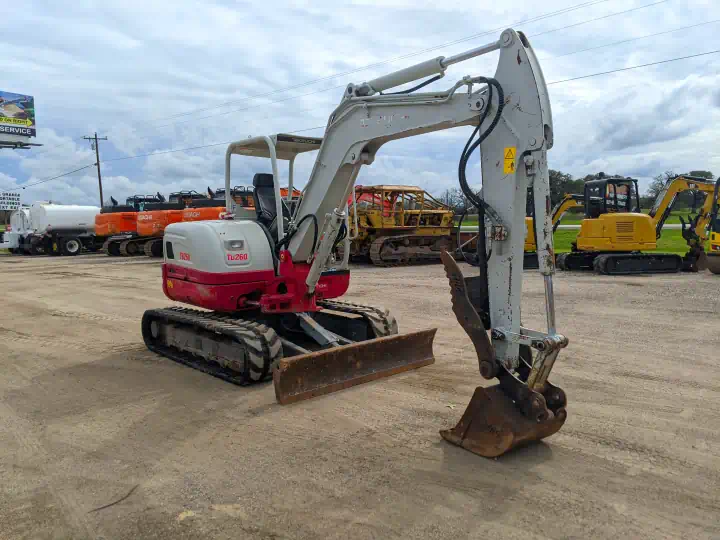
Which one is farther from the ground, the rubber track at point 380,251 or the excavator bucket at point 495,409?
the rubber track at point 380,251

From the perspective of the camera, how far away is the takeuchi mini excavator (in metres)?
4.15

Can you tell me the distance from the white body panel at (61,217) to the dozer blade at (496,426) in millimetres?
31121

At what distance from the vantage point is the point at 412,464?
4066 mm

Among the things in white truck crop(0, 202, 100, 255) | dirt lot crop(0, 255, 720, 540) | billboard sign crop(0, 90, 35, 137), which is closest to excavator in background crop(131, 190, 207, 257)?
white truck crop(0, 202, 100, 255)

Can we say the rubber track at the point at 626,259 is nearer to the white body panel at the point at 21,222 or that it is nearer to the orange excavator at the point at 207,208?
the orange excavator at the point at 207,208

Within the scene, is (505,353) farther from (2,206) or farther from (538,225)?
(2,206)

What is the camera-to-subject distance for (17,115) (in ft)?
181

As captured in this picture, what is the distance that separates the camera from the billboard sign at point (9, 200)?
147 ft

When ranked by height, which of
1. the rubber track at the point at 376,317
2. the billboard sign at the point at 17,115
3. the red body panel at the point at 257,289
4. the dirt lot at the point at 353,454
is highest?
the billboard sign at the point at 17,115

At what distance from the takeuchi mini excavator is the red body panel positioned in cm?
1

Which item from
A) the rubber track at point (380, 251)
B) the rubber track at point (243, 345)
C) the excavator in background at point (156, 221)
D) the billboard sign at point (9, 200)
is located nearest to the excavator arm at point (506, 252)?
the rubber track at point (243, 345)

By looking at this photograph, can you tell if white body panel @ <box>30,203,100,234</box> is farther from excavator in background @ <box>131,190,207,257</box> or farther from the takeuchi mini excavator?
the takeuchi mini excavator

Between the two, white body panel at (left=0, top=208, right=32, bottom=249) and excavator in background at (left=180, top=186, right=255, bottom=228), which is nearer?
excavator in background at (left=180, top=186, right=255, bottom=228)

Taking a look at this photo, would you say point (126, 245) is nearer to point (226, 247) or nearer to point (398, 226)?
point (398, 226)
